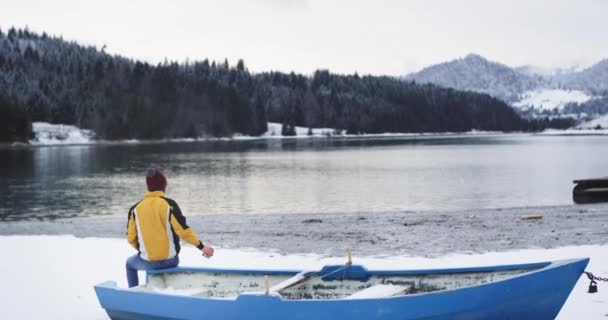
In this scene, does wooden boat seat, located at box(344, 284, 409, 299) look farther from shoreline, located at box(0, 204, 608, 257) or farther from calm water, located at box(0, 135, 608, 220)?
calm water, located at box(0, 135, 608, 220)

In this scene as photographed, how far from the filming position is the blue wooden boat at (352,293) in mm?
7727

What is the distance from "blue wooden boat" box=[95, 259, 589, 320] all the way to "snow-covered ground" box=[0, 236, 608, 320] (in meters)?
1.01

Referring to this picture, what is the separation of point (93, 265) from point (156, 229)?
17.8 feet

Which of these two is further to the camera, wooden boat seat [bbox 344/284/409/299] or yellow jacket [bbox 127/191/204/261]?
yellow jacket [bbox 127/191/204/261]

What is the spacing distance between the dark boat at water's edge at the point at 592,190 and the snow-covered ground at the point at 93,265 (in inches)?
919

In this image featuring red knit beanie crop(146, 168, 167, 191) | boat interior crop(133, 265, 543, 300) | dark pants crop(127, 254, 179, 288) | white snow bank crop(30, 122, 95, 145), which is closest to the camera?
red knit beanie crop(146, 168, 167, 191)

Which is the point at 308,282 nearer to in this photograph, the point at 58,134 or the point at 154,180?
the point at 154,180

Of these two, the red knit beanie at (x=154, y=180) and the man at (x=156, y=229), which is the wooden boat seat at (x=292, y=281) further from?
the red knit beanie at (x=154, y=180)

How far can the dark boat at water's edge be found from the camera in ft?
119

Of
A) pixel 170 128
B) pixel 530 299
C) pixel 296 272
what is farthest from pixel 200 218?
pixel 170 128

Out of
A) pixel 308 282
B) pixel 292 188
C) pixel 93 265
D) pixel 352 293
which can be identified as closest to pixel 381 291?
pixel 352 293

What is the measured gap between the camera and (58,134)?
154 m

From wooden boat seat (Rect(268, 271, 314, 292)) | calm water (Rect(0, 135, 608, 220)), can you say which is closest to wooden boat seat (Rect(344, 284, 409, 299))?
wooden boat seat (Rect(268, 271, 314, 292))

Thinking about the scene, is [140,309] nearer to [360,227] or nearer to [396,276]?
[396,276]
